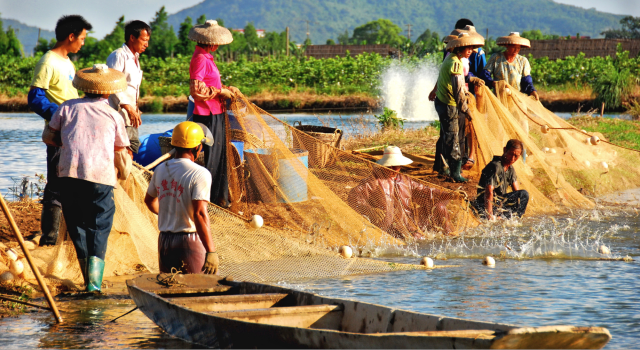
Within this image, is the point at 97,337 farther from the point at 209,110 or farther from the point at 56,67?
the point at 209,110

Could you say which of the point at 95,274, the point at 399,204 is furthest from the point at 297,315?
the point at 399,204

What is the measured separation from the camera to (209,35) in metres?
6.71

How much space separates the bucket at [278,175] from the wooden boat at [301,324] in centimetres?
215

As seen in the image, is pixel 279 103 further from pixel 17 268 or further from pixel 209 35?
pixel 17 268

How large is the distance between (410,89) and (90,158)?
25151mm

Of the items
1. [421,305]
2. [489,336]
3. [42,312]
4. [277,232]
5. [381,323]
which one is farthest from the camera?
[277,232]

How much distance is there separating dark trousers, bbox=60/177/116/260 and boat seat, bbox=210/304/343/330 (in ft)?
4.69

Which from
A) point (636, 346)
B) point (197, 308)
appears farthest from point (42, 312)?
point (636, 346)

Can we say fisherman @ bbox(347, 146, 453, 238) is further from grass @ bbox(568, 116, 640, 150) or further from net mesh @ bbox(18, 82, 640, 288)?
grass @ bbox(568, 116, 640, 150)

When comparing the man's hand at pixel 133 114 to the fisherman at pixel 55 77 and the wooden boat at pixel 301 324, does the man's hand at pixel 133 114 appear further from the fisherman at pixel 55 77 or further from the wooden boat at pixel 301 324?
the wooden boat at pixel 301 324

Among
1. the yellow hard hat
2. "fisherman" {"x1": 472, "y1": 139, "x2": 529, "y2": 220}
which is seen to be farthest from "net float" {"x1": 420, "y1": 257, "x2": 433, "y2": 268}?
the yellow hard hat

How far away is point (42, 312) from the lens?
462 centimetres

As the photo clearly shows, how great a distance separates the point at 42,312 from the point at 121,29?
2090 inches

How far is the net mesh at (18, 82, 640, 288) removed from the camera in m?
5.45
